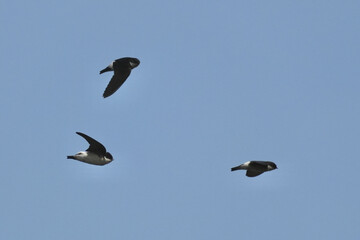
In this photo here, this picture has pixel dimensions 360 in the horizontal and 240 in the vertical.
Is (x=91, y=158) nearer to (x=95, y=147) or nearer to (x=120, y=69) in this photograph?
(x=95, y=147)

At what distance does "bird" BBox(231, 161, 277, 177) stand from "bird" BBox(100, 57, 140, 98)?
638cm

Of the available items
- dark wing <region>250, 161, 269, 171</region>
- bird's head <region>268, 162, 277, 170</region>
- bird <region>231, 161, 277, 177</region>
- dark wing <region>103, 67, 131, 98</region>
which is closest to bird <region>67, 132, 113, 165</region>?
dark wing <region>103, 67, 131, 98</region>

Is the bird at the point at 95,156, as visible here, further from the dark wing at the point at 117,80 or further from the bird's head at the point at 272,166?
the bird's head at the point at 272,166

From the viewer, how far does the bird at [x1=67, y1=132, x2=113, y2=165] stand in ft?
107

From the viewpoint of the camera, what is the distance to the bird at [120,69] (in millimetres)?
37031

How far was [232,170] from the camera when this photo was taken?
115 ft

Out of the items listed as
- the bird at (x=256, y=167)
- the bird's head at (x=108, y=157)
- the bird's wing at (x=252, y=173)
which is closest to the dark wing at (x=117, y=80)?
the bird's head at (x=108, y=157)

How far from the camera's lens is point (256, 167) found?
35969 millimetres

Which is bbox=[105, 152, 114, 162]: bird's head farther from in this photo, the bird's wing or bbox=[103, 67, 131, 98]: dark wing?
the bird's wing

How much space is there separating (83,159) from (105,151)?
0.90 m

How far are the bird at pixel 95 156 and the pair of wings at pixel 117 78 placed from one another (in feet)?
13.5

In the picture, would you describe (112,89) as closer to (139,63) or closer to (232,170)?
(139,63)

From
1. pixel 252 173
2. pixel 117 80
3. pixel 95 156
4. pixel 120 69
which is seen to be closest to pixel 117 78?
pixel 117 80

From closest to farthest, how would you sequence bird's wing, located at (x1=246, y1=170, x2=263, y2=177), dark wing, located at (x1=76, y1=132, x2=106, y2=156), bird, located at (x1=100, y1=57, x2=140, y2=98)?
dark wing, located at (x1=76, y1=132, x2=106, y2=156)
bird's wing, located at (x1=246, y1=170, x2=263, y2=177)
bird, located at (x1=100, y1=57, x2=140, y2=98)
